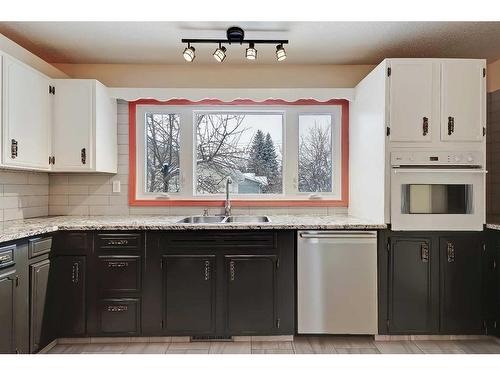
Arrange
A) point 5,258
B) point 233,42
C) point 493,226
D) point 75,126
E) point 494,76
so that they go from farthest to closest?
1. point 494,76
2. point 75,126
3. point 233,42
4. point 493,226
5. point 5,258

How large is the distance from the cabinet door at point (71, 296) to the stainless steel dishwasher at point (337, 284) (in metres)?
1.62

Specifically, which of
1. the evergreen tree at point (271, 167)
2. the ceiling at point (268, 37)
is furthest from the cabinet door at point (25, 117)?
the evergreen tree at point (271, 167)

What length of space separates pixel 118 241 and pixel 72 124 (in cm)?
111

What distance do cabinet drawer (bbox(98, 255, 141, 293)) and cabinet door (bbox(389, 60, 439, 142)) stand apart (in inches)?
84.4

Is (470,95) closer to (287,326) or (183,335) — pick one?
(287,326)

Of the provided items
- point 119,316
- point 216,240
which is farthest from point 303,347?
point 119,316

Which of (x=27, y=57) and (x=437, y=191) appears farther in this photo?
(x=27, y=57)

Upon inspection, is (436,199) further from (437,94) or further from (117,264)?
(117,264)

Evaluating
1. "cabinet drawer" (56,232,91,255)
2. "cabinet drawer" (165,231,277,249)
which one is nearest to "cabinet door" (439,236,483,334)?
"cabinet drawer" (165,231,277,249)

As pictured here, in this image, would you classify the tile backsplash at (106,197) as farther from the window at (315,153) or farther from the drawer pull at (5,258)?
the drawer pull at (5,258)

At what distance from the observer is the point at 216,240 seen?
2.49 m

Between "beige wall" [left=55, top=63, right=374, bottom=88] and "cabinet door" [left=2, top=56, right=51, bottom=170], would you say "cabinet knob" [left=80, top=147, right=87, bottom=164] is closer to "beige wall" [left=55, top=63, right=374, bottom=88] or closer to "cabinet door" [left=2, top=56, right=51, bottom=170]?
"cabinet door" [left=2, top=56, right=51, bottom=170]

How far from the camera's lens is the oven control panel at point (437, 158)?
2459mm
